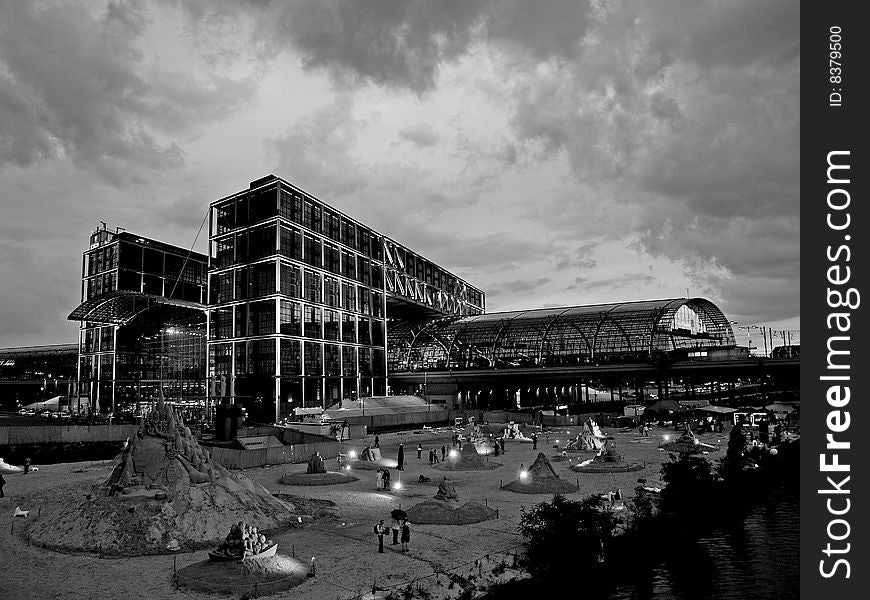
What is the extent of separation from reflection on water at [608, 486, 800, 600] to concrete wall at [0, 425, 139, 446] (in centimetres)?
4671

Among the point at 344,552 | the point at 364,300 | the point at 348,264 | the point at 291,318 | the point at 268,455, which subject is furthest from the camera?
the point at 364,300

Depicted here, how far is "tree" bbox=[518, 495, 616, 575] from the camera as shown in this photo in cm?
2131

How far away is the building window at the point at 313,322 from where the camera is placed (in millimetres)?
116688

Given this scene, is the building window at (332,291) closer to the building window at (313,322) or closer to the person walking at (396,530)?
the building window at (313,322)

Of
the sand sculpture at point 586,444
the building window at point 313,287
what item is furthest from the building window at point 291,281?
the sand sculpture at point 586,444

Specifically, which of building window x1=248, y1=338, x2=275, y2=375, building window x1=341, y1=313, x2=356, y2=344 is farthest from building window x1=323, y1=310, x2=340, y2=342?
building window x1=248, y1=338, x2=275, y2=375

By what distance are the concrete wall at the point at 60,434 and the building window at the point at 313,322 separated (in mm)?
50821

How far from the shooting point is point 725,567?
84.2 feet

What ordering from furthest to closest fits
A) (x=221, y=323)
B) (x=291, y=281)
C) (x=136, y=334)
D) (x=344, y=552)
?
(x=136, y=334), (x=221, y=323), (x=291, y=281), (x=344, y=552)

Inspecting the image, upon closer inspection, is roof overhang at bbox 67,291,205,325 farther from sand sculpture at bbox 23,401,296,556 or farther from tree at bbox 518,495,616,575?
tree at bbox 518,495,616,575

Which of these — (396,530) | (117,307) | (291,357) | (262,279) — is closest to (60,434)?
(396,530)

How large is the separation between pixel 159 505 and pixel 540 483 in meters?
21.4

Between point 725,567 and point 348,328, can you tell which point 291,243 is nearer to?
point 348,328
